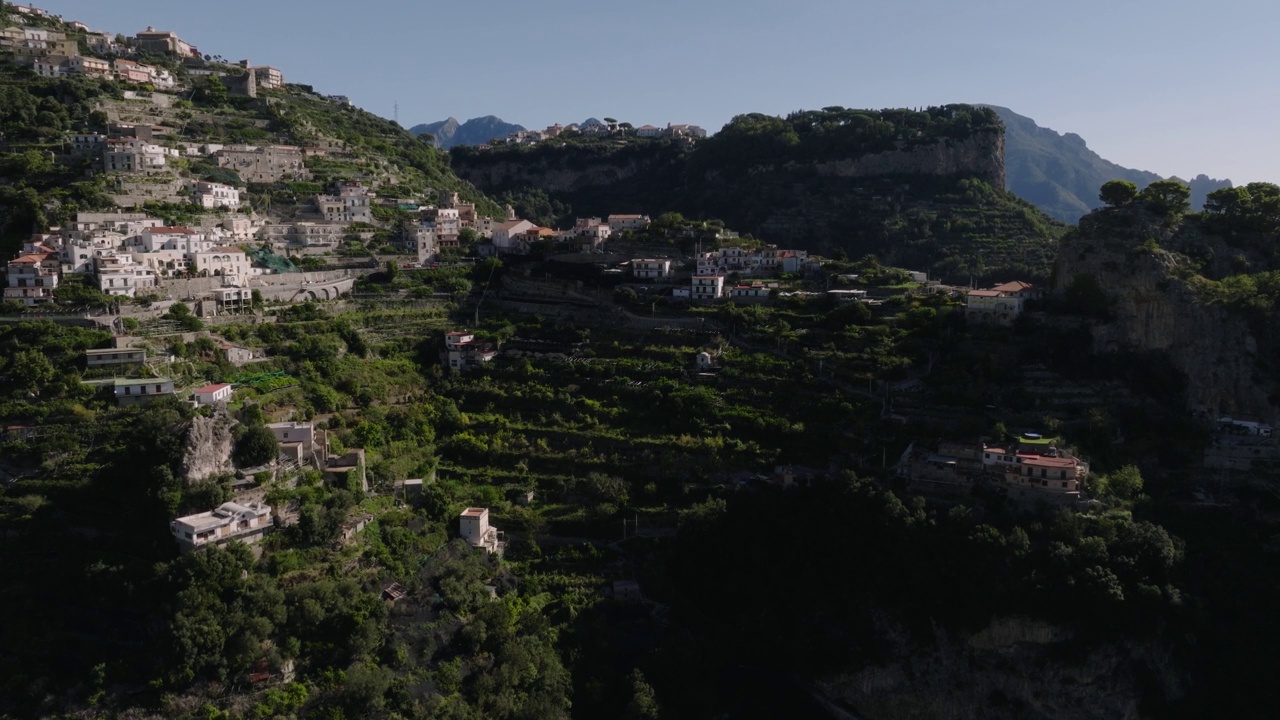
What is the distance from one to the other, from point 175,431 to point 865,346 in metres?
23.5

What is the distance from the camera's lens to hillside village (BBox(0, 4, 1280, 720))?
70.0 feet

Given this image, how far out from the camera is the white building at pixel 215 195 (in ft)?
132

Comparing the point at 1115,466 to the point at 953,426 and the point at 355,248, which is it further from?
the point at 355,248

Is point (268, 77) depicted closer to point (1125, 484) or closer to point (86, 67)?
point (86, 67)

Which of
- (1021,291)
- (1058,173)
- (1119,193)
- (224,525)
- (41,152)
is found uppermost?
(1058,173)

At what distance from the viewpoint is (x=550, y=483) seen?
2905 centimetres

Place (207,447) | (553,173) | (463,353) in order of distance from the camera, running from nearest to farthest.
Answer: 1. (207,447)
2. (463,353)
3. (553,173)

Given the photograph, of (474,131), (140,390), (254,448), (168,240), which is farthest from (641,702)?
(474,131)

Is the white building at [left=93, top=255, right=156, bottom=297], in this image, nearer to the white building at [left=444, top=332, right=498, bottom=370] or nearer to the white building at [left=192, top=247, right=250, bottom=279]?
the white building at [left=192, top=247, right=250, bottom=279]

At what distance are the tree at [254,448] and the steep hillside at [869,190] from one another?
1346 inches

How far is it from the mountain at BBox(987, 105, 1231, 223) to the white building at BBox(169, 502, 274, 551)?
97328 mm

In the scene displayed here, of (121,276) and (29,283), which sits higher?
(121,276)

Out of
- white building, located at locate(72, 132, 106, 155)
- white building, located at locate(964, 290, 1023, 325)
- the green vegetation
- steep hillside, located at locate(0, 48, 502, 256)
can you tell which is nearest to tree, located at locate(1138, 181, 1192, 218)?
white building, located at locate(964, 290, 1023, 325)

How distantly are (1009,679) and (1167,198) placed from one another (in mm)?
22294
